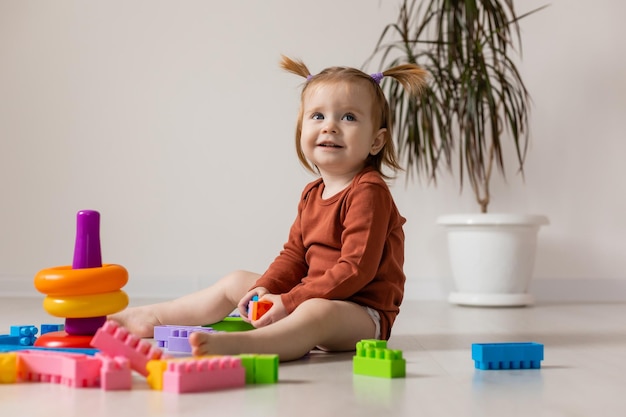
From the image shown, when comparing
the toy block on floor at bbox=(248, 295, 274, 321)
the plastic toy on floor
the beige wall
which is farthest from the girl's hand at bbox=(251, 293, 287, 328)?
the beige wall

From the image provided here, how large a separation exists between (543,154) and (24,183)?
200cm

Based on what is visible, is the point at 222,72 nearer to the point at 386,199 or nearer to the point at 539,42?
the point at 539,42

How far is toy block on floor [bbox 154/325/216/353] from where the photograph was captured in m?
1.50

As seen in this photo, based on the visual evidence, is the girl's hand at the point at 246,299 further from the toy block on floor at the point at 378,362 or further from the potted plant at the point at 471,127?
the potted plant at the point at 471,127

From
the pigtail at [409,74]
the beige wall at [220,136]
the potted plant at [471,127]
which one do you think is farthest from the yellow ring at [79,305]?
the beige wall at [220,136]

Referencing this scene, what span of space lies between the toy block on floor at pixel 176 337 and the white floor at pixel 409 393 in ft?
0.75

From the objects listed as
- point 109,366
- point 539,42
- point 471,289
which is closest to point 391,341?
point 109,366

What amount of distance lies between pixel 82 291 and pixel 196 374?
37cm

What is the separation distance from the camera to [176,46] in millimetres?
3209

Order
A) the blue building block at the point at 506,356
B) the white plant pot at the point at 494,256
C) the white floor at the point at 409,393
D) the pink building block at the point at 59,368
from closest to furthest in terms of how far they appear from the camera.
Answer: the white floor at the point at 409,393 < the pink building block at the point at 59,368 < the blue building block at the point at 506,356 < the white plant pot at the point at 494,256

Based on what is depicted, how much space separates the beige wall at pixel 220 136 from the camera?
10.4ft

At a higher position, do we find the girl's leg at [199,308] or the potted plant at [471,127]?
the potted plant at [471,127]

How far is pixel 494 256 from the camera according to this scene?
9.27 ft

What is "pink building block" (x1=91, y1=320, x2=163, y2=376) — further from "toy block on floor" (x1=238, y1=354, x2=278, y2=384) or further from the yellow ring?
the yellow ring
